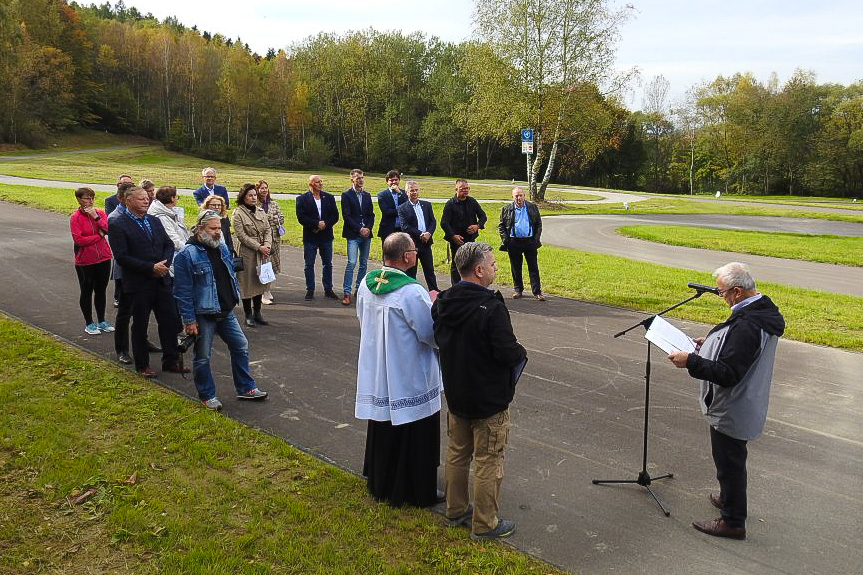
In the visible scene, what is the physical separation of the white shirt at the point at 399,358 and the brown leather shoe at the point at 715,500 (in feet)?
7.45

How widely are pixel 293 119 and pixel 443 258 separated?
63.1 m

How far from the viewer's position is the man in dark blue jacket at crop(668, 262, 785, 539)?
4.33m

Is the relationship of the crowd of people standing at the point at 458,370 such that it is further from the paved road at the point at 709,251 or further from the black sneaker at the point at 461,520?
the paved road at the point at 709,251

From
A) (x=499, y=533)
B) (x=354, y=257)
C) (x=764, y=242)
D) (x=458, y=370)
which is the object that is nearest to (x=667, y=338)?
(x=458, y=370)

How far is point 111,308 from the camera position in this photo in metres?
10.7

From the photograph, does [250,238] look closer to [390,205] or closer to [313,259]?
[313,259]

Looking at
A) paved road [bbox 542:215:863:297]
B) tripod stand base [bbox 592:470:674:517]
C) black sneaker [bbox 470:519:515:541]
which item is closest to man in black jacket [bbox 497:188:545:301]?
paved road [bbox 542:215:863:297]

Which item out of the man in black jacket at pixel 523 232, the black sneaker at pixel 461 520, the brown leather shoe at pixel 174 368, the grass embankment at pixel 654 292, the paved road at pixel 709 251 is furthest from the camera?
the paved road at pixel 709 251

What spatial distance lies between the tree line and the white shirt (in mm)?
56102

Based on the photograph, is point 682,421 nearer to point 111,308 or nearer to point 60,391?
point 60,391

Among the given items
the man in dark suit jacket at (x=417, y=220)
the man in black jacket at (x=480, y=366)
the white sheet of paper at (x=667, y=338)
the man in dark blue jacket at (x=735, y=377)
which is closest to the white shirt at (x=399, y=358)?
the man in black jacket at (x=480, y=366)

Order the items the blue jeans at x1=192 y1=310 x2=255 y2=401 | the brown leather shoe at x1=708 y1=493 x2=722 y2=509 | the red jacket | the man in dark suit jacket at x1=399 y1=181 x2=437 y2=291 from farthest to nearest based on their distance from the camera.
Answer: the man in dark suit jacket at x1=399 y1=181 x2=437 y2=291, the red jacket, the blue jeans at x1=192 y1=310 x2=255 y2=401, the brown leather shoe at x1=708 y1=493 x2=722 y2=509

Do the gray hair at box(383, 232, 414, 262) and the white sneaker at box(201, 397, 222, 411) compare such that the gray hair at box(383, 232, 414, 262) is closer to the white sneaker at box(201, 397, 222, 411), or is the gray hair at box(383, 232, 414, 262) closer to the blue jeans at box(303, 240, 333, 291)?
the white sneaker at box(201, 397, 222, 411)

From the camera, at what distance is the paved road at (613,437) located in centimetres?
443
